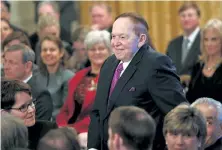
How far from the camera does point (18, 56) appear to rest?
698 cm

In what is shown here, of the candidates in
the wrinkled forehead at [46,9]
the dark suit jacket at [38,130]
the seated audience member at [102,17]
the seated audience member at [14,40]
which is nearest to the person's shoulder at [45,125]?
the dark suit jacket at [38,130]

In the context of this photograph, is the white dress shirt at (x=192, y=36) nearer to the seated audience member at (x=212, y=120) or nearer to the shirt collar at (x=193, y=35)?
the shirt collar at (x=193, y=35)

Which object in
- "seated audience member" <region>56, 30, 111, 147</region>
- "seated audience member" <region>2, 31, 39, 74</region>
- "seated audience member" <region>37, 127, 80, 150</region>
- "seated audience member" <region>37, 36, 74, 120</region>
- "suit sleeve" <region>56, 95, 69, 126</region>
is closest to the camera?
"seated audience member" <region>37, 127, 80, 150</region>

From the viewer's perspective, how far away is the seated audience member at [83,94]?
7105mm

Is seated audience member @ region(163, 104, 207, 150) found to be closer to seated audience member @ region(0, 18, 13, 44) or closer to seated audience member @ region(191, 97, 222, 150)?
seated audience member @ region(191, 97, 222, 150)

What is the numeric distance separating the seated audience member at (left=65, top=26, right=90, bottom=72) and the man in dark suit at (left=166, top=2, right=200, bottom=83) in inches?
40.8

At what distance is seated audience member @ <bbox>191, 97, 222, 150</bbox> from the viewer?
5.54 meters

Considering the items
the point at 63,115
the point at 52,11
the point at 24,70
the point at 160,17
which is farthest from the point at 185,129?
the point at 160,17

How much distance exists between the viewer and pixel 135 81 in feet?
17.6

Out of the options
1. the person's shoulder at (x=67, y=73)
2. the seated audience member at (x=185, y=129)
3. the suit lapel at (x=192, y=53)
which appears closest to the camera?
the seated audience member at (x=185, y=129)

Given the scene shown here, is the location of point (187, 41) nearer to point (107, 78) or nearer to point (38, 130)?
point (107, 78)

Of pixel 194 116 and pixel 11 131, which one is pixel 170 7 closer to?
pixel 194 116

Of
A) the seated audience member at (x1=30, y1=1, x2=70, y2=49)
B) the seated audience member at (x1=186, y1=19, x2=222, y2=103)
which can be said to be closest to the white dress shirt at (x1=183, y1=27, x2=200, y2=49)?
the seated audience member at (x1=186, y1=19, x2=222, y2=103)

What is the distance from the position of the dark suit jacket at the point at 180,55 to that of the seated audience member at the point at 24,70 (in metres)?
2.26
